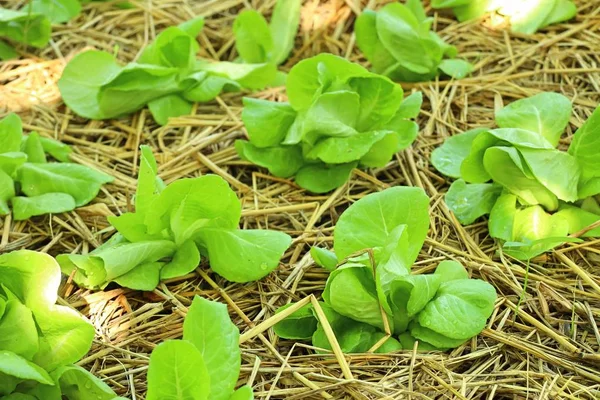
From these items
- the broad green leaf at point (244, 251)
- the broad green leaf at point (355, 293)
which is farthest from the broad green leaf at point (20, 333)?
the broad green leaf at point (355, 293)

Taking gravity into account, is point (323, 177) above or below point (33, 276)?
below

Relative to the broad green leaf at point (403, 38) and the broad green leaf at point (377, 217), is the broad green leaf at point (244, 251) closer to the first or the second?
the broad green leaf at point (377, 217)

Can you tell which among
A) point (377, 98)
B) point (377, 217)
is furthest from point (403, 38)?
point (377, 217)

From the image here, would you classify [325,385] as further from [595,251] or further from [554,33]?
[554,33]

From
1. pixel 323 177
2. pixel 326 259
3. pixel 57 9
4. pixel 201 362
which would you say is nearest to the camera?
pixel 201 362

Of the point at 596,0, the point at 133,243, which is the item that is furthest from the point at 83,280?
the point at 596,0

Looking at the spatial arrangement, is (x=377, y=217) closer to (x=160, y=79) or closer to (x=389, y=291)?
(x=389, y=291)
